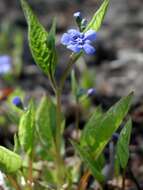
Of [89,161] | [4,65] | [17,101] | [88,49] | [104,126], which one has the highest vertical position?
[88,49]

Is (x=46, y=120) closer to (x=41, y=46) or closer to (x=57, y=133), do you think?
(x=57, y=133)

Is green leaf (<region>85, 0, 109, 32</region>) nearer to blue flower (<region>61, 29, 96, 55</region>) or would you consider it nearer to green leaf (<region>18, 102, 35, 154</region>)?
blue flower (<region>61, 29, 96, 55</region>)

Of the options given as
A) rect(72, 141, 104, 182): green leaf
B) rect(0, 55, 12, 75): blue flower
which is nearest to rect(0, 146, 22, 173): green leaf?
rect(72, 141, 104, 182): green leaf

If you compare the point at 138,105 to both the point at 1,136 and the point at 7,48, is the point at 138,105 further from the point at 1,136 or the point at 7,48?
the point at 7,48

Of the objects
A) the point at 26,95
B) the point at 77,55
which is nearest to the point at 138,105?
the point at 26,95

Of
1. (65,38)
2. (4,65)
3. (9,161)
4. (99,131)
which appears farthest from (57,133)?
(4,65)
